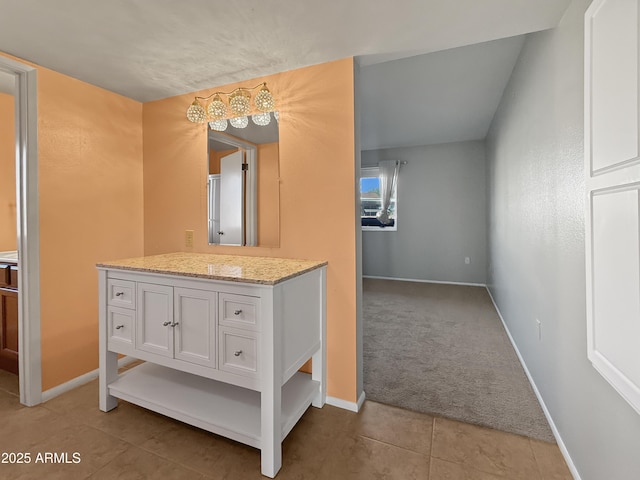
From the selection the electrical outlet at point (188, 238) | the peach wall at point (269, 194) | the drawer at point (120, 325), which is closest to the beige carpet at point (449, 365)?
the peach wall at point (269, 194)

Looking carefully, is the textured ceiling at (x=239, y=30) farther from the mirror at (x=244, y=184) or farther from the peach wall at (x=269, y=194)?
the peach wall at (x=269, y=194)

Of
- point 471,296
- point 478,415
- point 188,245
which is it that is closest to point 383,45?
point 188,245

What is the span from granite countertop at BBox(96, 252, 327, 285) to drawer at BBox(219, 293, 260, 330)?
9 cm

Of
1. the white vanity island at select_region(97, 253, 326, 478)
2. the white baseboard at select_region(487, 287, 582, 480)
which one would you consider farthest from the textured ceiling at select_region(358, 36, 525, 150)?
the white baseboard at select_region(487, 287, 582, 480)

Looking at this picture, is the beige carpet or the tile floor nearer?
the tile floor

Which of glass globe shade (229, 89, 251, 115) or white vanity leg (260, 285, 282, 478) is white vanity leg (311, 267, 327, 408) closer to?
white vanity leg (260, 285, 282, 478)

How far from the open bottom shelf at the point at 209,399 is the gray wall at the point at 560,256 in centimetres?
126

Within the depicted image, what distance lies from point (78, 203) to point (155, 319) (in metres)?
1.16

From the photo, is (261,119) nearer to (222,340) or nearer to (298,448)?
(222,340)

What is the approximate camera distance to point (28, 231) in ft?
6.12

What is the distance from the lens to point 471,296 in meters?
4.43

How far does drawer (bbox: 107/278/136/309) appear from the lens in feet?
5.66

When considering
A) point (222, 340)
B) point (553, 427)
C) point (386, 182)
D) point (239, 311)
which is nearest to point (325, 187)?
point (239, 311)

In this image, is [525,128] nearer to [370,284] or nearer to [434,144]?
[434,144]
